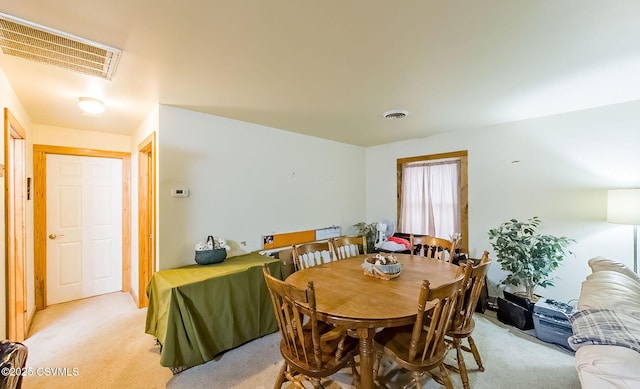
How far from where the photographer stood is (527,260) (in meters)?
2.71

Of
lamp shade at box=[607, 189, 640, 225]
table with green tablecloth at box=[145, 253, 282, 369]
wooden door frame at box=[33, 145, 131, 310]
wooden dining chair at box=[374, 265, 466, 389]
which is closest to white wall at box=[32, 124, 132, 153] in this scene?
wooden door frame at box=[33, 145, 131, 310]

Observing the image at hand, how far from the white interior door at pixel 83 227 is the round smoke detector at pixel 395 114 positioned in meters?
3.89

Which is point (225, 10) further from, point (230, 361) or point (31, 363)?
point (31, 363)

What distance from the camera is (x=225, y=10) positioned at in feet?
4.13

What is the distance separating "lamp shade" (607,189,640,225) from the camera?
2.24 m

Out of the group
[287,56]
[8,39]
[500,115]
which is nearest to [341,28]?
[287,56]

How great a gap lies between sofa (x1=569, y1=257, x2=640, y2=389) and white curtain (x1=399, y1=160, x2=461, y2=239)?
6.41 feet

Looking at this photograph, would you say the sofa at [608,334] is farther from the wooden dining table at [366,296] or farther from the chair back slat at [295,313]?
the chair back slat at [295,313]

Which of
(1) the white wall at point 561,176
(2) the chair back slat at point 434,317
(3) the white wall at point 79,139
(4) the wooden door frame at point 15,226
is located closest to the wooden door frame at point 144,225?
(3) the white wall at point 79,139

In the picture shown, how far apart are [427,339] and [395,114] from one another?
2225 millimetres

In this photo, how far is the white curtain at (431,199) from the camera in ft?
12.3

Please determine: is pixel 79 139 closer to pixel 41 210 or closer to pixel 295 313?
pixel 41 210

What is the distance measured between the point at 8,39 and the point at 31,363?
2493 millimetres

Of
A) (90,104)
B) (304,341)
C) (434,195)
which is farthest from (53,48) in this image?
(434,195)
